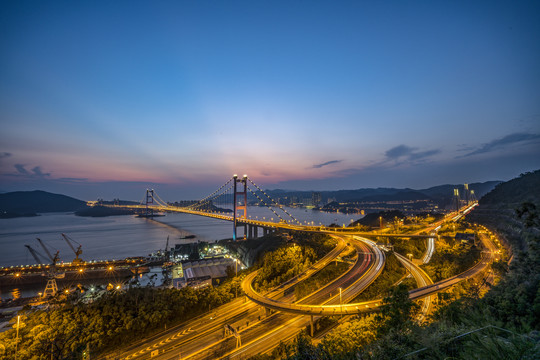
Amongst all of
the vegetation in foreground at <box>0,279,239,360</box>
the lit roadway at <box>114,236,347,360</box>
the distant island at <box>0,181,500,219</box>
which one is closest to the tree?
the lit roadway at <box>114,236,347,360</box>

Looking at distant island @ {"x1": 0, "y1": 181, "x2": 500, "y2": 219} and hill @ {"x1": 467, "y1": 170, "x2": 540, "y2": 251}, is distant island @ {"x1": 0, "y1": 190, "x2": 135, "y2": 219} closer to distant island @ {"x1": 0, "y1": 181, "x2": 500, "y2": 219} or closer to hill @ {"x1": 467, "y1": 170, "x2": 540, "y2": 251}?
→ distant island @ {"x1": 0, "y1": 181, "x2": 500, "y2": 219}

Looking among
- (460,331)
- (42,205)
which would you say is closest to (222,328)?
(460,331)

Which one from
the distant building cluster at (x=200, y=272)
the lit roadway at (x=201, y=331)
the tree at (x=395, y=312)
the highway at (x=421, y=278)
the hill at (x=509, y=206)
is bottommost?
the distant building cluster at (x=200, y=272)

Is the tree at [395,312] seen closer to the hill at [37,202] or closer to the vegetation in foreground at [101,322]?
the vegetation in foreground at [101,322]

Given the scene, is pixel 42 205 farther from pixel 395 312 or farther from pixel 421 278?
pixel 395 312

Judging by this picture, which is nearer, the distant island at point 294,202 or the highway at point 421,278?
the highway at point 421,278

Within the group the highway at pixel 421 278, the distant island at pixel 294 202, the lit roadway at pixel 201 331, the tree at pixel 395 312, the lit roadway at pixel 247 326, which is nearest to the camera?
the tree at pixel 395 312

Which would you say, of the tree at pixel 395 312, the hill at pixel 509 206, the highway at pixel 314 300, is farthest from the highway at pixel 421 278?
the hill at pixel 509 206

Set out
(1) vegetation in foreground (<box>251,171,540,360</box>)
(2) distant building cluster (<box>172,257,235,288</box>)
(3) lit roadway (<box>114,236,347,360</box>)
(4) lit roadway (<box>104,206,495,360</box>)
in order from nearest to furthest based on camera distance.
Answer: (1) vegetation in foreground (<box>251,171,540,360</box>)
(4) lit roadway (<box>104,206,495,360</box>)
(3) lit roadway (<box>114,236,347,360</box>)
(2) distant building cluster (<box>172,257,235,288</box>)
